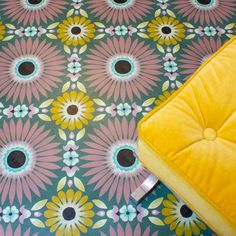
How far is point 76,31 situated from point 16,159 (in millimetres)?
639

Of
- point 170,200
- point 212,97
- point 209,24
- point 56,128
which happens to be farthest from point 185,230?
point 209,24

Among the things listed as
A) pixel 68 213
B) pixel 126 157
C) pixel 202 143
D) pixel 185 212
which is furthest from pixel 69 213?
pixel 202 143

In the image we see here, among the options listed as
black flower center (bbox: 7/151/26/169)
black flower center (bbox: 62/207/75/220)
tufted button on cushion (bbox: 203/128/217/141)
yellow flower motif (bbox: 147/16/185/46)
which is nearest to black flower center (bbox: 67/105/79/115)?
black flower center (bbox: 7/151/26/169)

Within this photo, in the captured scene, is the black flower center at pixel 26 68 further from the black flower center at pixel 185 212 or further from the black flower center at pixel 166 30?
the black flower center at pixel 185 212

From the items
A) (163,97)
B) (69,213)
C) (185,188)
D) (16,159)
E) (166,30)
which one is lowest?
(185,188)

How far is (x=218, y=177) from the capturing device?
0.80m

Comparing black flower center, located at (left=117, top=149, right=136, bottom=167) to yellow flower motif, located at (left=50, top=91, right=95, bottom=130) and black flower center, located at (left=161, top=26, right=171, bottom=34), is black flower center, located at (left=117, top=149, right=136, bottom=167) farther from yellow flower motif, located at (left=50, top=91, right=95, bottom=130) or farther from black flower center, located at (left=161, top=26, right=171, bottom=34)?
black flower center, located at (left=161, top=26, right=171, bottom=34)

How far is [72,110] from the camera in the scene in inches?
51.9

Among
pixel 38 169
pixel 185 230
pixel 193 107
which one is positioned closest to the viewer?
pixel 193 107

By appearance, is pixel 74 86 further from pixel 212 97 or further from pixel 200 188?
pixel 200 188

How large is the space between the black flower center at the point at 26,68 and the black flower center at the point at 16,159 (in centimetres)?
36

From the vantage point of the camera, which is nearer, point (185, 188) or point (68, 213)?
point (185, 188)

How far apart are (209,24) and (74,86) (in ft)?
2.24

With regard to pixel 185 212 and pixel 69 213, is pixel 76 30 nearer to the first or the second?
pixel 69 213
